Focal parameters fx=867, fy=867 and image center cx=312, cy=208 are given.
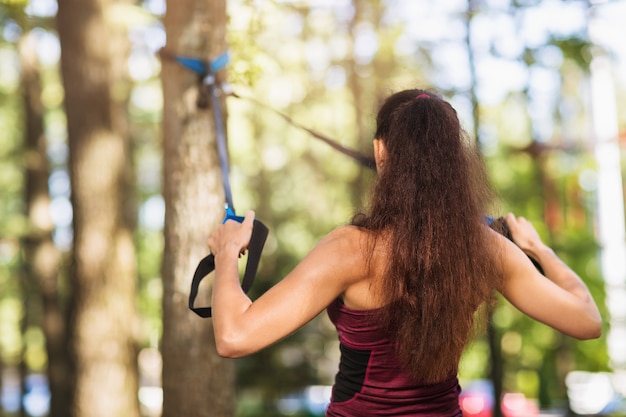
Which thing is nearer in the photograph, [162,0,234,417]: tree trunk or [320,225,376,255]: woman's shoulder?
[320,225,376,255]: woman's shoulder

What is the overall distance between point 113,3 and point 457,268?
657cm

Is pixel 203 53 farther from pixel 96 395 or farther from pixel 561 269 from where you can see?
pixel 96 395

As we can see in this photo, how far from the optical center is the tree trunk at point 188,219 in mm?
4227

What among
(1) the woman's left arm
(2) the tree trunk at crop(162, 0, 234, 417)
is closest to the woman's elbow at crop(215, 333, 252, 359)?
(1) the woman's left arm

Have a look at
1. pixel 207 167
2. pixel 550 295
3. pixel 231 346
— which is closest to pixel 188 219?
pixel 207 167

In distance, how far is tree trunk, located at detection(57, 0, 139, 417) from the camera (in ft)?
25.3

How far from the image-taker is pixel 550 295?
9.21 ft

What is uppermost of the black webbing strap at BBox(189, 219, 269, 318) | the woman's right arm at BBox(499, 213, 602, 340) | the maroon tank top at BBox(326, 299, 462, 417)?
the black webbing strap at BBox(189, 219, 269, 318)

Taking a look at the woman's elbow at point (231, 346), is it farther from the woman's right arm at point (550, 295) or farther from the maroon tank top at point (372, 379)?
the woman's right arm at point (550, 295)

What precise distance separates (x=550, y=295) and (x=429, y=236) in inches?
21.4

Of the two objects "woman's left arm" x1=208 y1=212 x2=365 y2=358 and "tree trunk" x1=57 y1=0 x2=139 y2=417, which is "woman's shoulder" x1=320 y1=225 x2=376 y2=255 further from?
"tree trunk" x1=57 y1=0 x2=139 y2=417

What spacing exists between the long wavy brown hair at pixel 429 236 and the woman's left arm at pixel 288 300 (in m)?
0.12

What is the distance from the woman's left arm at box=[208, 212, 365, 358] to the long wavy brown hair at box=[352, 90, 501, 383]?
124mm

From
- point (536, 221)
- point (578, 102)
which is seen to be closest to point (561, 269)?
point (536, 221)
